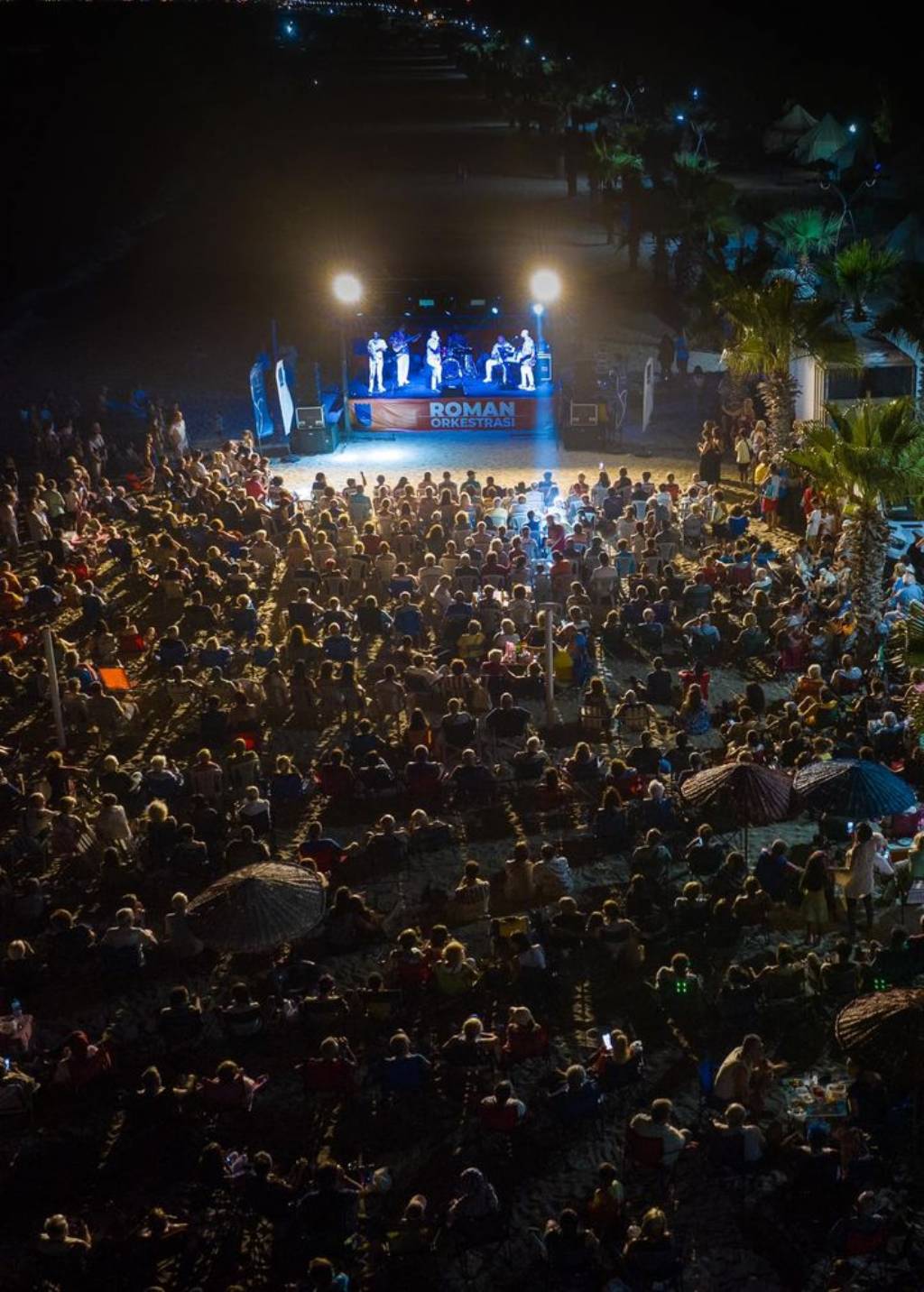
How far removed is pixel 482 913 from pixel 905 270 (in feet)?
61.1

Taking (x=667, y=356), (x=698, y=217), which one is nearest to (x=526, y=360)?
(x=667, y=356)

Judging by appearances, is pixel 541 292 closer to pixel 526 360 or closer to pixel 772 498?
pixel 526 360

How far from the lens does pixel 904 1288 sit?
33.4 ft

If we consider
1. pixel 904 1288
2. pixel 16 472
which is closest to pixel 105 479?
pixel 16 472

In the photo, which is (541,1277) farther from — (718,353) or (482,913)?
(718,353)

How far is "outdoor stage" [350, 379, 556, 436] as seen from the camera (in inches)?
1404

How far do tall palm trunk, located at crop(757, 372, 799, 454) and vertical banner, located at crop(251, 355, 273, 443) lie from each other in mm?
11618

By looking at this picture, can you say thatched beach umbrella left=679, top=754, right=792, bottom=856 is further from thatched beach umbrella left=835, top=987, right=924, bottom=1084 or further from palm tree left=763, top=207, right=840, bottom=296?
palm tree left=763, top=207, right=840, bottom=296

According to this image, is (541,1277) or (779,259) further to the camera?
(779,259)

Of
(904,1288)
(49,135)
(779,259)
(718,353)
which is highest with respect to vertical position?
(49,135)

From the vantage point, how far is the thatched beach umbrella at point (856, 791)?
1405 cm

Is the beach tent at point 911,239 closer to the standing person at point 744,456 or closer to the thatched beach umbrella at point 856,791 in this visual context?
the standing person at point 744,456

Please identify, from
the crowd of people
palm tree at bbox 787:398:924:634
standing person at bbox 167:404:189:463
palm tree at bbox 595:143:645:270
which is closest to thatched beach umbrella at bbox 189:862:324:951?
the crowd of people

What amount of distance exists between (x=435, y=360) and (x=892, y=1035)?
27.3 metres
